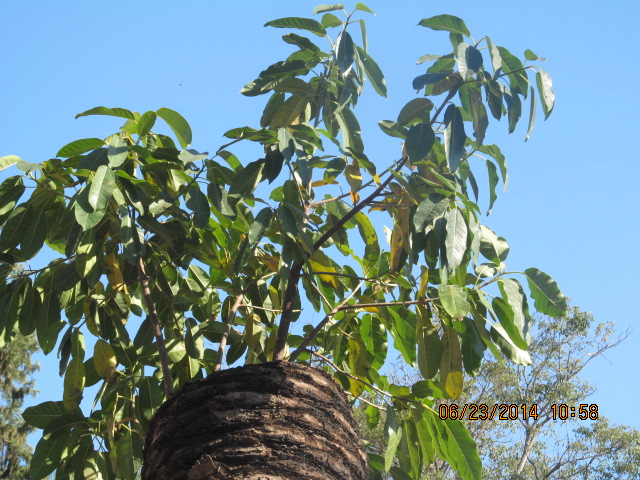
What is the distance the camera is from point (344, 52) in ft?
7.12

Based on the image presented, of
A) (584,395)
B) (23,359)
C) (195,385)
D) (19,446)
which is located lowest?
(195,385)

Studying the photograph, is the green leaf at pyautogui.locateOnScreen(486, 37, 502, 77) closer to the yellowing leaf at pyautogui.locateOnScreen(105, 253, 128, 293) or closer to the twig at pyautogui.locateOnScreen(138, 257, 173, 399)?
the twig at pyautogui.locateOnScreen(138, 257, 173, 399)

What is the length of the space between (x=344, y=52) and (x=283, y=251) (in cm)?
62

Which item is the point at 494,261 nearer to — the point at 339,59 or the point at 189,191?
the point at 339,59

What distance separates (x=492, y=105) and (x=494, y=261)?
17.5 inches

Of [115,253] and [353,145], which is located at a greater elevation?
[353,145]

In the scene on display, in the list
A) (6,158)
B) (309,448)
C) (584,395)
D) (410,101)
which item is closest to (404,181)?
(410,101)

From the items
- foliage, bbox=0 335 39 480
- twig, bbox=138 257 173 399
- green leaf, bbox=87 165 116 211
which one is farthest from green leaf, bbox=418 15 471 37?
foliage, bbox=0 335 39 480

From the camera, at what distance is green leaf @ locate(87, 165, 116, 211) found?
180 centimetres

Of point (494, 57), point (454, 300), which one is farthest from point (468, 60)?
point (454, 300)

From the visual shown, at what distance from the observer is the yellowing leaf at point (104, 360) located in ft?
7.36

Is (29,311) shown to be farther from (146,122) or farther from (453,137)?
(453,137)

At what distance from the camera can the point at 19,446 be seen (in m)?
9.95

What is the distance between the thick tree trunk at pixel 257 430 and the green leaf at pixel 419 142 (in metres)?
0.60
